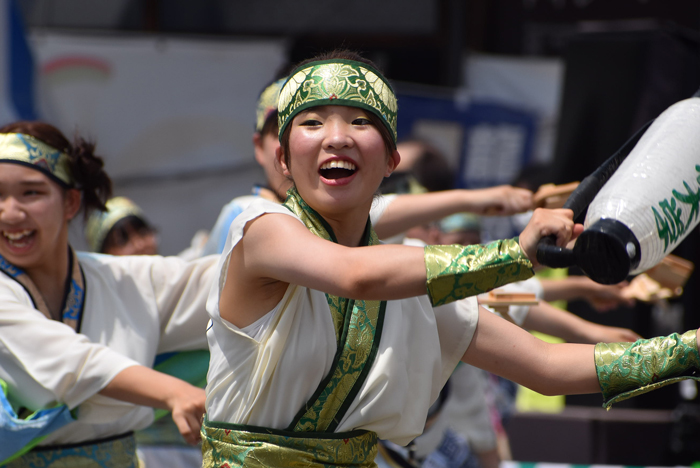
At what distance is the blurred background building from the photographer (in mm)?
4988

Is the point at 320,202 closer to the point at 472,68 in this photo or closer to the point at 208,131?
the point at 208,131

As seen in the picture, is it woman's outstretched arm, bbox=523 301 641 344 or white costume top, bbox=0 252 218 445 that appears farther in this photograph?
woman's outstretched arm, bbox=523 301 641 344

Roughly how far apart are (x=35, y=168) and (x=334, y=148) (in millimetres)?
1283

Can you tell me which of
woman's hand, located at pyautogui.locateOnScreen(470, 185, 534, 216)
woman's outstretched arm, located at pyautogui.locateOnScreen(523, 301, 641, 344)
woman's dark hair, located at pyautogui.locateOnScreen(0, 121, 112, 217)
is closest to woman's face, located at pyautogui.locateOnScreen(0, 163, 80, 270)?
A: woman's dark hair, located at pyautogui.locateOnScreen(0, 121, 112, 217)

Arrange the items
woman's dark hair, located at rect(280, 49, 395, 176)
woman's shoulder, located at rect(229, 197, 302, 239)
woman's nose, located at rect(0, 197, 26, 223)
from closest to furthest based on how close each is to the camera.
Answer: woman's shoulder, located at rect(229, 197, 302, 239) < woman's dark hair, located at rect(280, 49, 395, 176) < woman's nose, located at rect(0, 197, 26, 223)

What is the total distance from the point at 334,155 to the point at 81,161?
52.8 inches

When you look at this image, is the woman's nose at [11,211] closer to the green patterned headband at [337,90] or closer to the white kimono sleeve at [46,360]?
the white kimono sleeve at [46,360]

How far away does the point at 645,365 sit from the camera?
1.79 metres

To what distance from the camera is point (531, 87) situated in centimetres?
674

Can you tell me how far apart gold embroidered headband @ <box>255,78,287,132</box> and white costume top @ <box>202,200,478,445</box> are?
4.29 feet

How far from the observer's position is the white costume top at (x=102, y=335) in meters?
2.40

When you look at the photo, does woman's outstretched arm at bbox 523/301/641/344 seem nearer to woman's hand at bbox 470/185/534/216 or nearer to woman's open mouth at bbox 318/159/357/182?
woman's hand at bbox 470/185/534/216

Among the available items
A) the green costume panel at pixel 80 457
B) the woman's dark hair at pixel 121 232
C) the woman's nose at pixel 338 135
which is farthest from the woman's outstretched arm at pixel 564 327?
the woman's dark hair at pixel 121 232

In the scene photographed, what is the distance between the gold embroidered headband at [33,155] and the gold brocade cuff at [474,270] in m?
1.56
